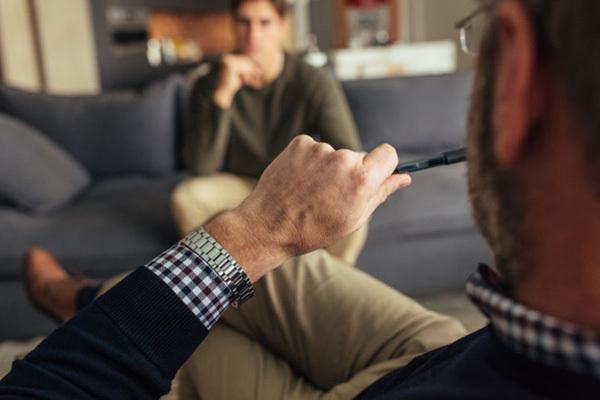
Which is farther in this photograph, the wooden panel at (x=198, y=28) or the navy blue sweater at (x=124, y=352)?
the wooden panel at (x=198, y=28)

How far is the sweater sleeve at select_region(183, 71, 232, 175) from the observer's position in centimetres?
188

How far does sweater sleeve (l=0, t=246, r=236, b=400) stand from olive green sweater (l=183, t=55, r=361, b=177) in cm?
127

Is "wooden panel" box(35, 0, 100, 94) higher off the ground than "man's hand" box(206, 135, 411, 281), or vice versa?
"wooden panel" box(35, 0, 100, 94)

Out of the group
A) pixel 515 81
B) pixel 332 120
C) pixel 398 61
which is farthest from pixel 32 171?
pixel 398 61

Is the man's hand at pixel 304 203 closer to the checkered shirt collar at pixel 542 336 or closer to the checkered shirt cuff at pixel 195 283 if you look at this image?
the checkered shirt cuff at pixel 195 283

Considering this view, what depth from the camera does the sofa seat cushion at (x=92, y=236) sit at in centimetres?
172

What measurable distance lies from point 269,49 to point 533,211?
1648mm

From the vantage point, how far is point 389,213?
1.91m

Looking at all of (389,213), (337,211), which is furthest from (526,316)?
(389,213)

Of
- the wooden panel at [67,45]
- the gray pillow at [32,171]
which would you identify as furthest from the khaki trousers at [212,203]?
the wooden panel at [67,45]

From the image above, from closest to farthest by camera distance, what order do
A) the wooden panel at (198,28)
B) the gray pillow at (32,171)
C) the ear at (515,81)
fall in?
the ear at (515,81) → the gray pillow at (32,171) → the wooden panel at (198,28)

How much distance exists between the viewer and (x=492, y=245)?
45 centimetres

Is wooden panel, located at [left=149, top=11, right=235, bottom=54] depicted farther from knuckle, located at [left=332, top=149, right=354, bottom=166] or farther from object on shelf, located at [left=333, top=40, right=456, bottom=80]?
knuckle, located at [left=332, top=149, right=354, bottom=166]

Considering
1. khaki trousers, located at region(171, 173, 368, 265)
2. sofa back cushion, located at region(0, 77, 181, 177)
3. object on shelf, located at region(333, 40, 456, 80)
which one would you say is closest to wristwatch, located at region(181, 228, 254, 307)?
khaki trousers, located at region(171, 173, 368, 265)
